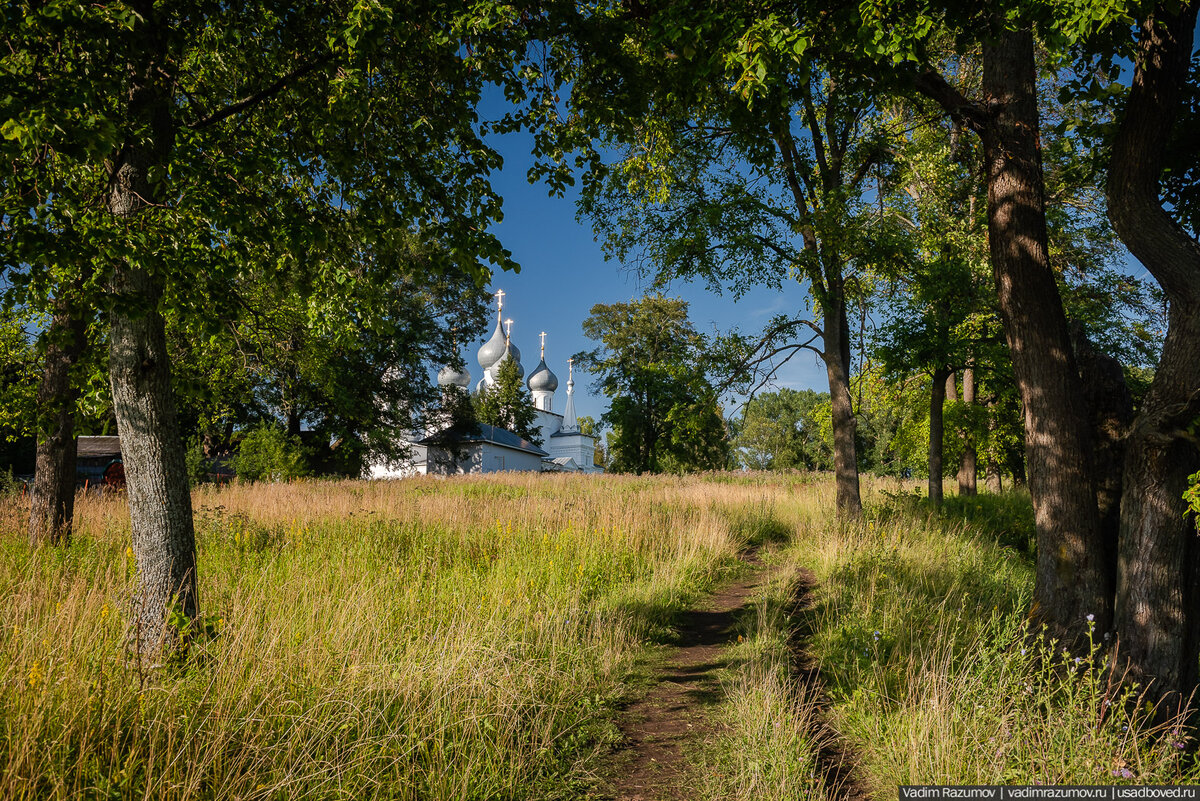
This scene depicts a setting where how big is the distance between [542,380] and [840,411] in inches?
2629

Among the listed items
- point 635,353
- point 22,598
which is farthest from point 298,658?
point 635,353

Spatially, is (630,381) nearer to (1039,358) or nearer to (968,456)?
(968,456)

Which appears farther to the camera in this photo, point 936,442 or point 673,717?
point 936,442

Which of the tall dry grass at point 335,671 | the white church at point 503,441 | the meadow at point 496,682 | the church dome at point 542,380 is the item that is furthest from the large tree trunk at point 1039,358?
the church dome at point 542,380

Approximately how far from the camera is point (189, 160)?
3.94 metres

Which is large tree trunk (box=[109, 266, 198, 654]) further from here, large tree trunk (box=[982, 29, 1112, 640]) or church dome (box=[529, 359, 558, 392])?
church dome (box=[529, 359, 558, 392])

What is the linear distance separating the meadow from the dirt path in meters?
0.14

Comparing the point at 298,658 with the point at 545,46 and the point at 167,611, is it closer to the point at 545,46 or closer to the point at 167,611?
the point at 167,611

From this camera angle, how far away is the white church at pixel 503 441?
38906 mm

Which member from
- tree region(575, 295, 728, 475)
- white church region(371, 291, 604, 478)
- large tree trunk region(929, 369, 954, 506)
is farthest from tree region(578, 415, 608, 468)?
large tree trunk region(929, 369, 954, 506)

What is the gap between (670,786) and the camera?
11.4 ft

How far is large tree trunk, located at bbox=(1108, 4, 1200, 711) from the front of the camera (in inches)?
174
